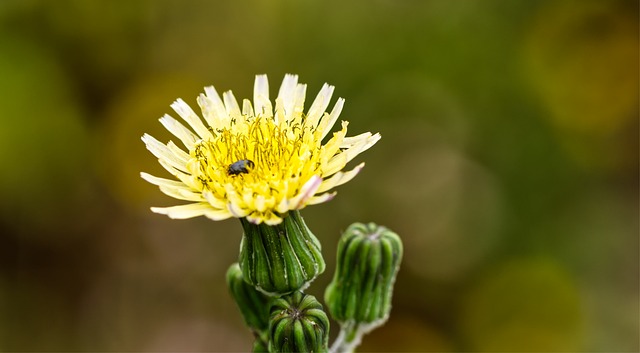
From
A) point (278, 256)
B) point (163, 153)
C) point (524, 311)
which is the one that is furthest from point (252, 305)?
point (524, 311)

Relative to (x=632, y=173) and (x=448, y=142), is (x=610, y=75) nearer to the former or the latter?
(x=632, y=173)

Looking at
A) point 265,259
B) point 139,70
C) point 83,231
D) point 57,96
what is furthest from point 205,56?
point 265,259

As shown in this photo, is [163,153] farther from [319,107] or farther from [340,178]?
[340,178]

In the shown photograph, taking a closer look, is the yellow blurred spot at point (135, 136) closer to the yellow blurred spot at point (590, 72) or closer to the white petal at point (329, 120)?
the yellow blurred spot at point (590, 72)

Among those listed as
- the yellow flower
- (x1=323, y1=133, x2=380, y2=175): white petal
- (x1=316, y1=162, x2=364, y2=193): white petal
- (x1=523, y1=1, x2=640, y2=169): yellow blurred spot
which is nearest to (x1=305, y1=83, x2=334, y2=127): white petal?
the yellow flower

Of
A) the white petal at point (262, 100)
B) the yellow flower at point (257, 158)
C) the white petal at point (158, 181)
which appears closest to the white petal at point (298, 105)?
the yellow flower at point (257, 158)
